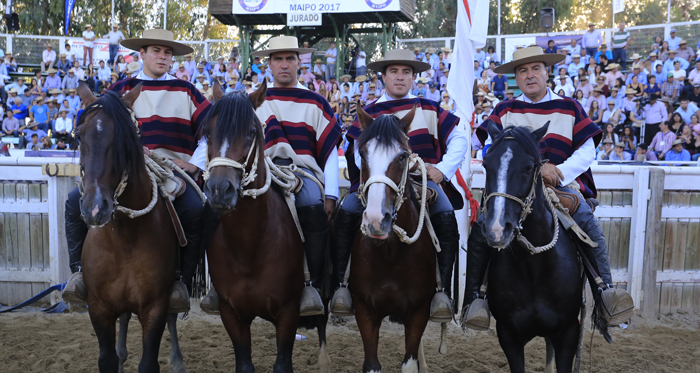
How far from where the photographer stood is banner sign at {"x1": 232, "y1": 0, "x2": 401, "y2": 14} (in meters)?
23.2

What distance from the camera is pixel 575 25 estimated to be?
135 feet

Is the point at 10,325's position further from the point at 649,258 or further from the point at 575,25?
the point at 575,25

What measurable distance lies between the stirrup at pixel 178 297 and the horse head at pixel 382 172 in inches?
60.0

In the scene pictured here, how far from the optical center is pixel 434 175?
4.34 meters

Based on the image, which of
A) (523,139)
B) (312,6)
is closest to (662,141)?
(523,139)

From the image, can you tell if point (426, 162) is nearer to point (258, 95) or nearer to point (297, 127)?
point (297, 127)

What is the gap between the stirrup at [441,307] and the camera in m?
4.10

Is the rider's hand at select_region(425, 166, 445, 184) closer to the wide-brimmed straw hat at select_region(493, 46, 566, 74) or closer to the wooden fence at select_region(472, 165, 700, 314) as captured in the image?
the wide-brimmed straw hat at select_region(493, 46, 566, 74)

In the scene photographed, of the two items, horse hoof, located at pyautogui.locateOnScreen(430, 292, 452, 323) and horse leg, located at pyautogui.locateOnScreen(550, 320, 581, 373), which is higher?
horse hoof, located at pyautogui.locateOnScreen(430, 292, 452, 323)

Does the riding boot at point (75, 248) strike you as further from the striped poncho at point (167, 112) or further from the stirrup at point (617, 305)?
the stirrup at point (617, 305)

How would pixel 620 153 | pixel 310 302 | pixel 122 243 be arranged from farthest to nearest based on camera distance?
1. pixel 620 153
2. pixel 310 302
3. pixel 122 243

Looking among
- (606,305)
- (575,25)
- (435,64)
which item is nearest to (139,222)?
(606,305)

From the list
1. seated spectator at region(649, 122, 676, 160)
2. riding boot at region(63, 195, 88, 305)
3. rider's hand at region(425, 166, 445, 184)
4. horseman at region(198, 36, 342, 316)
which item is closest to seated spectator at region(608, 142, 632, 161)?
seated spectator at region(649, 122, 676, 160)

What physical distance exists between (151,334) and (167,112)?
184 cm
